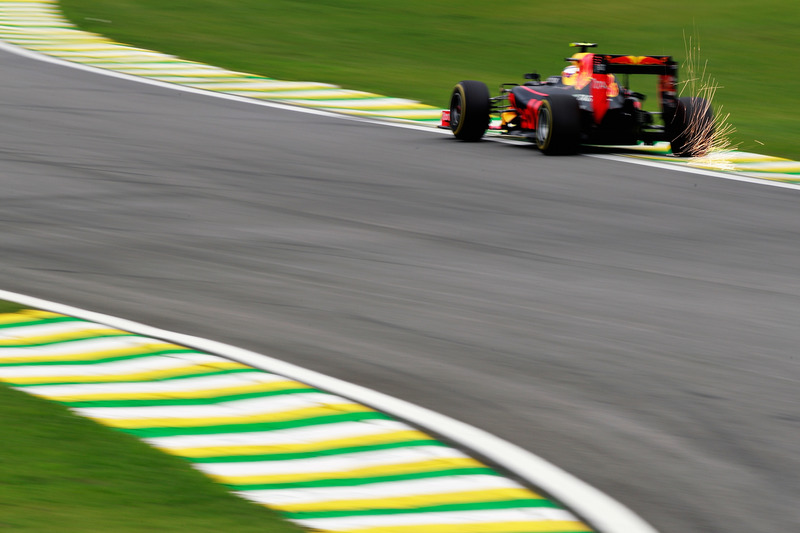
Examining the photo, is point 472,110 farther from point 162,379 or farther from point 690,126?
point 162,379

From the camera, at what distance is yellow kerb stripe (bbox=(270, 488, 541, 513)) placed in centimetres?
398

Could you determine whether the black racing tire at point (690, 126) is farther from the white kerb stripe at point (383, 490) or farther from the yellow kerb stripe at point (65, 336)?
the white kerb stripe at point (383, 490)

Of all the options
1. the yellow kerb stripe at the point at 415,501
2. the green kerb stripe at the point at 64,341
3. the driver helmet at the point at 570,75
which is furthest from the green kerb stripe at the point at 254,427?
the driver helmet at the point at 570,75

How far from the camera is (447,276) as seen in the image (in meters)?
7.30

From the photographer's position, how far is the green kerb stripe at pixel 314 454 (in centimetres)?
440

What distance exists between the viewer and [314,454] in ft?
14.7

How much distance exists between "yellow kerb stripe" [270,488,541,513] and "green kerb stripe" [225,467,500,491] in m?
0.16

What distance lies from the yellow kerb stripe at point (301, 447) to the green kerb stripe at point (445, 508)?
1.99 ft

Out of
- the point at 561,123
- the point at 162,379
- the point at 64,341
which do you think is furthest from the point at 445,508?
the point at 561,123

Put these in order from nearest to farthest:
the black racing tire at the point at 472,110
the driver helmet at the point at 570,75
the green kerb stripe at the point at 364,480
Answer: the green kerb stripe at the point at 364,480 < the driver helmet at the point at 570,75 < the black racing tire at the point at 472,110

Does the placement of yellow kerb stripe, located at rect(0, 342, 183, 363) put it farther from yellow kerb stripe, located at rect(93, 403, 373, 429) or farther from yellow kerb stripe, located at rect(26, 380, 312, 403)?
yellow kerb stripe, located at rect(93, 403, 373, 429)

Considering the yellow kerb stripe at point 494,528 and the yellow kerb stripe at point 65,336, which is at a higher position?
the yellow kerb stripe at point 494,528

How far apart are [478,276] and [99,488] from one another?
3.64 m

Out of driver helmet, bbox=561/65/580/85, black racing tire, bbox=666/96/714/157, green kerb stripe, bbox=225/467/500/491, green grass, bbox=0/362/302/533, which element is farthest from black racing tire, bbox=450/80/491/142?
green kerb stripe, bbox=225/467/500/491
